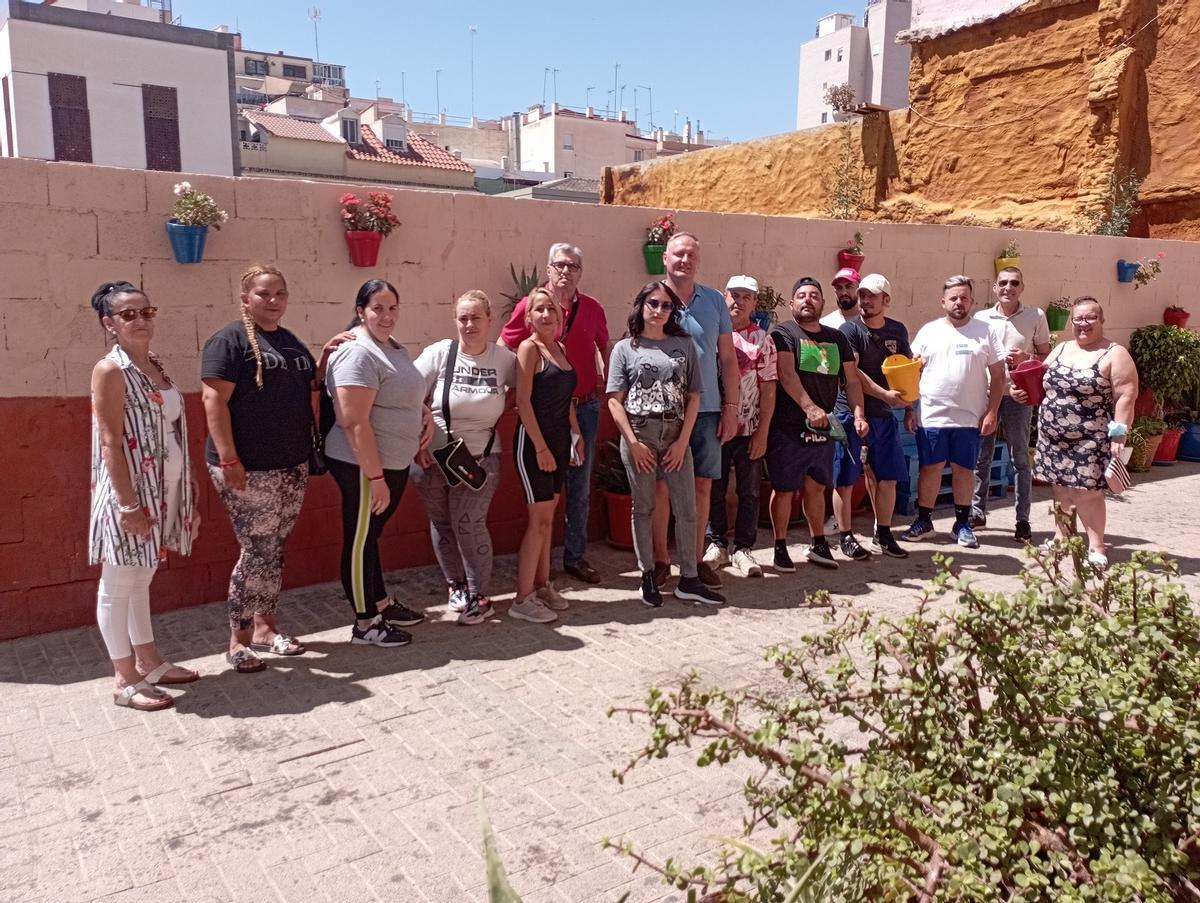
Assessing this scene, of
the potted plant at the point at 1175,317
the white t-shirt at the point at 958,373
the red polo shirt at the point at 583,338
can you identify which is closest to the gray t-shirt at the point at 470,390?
the red polo shirt at the point at 583,338

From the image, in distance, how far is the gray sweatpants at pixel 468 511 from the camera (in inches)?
190

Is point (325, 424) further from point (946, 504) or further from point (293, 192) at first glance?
point (946, 504)

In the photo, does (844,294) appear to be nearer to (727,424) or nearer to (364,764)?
(727,424)

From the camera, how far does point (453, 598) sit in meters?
4.98

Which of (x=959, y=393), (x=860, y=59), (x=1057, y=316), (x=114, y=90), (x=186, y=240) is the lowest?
(x=959, y=393)

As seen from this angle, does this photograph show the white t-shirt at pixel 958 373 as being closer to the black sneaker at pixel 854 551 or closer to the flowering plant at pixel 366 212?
the black sneaker at pixel 854 551

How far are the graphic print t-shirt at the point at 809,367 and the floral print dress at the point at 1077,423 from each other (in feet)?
4.33

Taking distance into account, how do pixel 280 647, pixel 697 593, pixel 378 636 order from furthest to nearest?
1. pixel 697 593
2. pixel 378 636
3. pixel 280 647

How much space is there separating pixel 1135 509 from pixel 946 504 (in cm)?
153

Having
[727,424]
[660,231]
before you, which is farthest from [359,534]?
[660,231]

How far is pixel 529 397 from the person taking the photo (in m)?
4.87

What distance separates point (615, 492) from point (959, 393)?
2.46 m

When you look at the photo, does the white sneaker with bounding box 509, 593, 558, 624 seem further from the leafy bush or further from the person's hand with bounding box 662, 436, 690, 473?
the leafy bush

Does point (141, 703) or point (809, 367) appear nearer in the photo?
point (141, 703)
